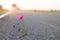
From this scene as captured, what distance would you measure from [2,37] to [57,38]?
1.35 metres

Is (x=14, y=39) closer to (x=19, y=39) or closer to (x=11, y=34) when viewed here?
(x=19, y=39)

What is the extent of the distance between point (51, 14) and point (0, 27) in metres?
2.99

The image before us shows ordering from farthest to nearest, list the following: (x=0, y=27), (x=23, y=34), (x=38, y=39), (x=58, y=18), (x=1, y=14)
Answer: (x=1, y=14) < (x=58, y=18) < (x=0, y=27) < (x=23, y=34) < (x=38, y=39)

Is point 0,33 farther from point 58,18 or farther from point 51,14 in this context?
point 51,14

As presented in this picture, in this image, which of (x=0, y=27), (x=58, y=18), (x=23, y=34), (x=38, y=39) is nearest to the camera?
(x=38, y=39)

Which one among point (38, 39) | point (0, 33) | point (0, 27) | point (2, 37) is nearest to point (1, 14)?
point (0, 27)

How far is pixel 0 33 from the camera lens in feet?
17.1

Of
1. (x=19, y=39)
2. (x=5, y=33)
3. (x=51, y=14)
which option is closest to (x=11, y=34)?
(x=5, y=33)

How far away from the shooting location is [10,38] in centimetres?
462

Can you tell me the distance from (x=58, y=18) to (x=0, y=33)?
8.86ft

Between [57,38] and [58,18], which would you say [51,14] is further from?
[57,38]

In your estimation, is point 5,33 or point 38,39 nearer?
point 38,39

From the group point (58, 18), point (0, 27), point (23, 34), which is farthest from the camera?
point (58, 18)

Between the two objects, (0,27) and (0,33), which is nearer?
(0,33)
